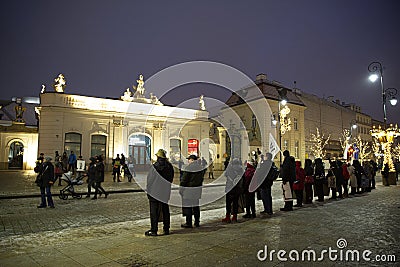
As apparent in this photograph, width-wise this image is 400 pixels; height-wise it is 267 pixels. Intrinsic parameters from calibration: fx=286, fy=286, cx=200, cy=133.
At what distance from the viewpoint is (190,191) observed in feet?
22.8

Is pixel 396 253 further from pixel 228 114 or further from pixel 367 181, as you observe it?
pixel 228 114

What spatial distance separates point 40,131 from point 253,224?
87.2 feet

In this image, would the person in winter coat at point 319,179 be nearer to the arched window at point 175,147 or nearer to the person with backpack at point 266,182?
the person with backpack at point 266,182

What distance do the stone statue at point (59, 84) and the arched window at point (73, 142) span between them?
4.68 meters

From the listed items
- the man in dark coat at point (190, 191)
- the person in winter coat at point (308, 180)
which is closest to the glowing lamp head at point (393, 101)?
the person in winter coat at point (308, 180)

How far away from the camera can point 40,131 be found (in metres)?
27.6

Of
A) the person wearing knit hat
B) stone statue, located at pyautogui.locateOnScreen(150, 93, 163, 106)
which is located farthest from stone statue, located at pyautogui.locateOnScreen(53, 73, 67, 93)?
the person wearing knit hat

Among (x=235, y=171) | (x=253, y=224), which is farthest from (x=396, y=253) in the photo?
(x=235, y=171)

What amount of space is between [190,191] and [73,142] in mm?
25103

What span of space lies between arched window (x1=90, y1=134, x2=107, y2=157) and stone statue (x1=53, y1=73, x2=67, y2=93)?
5.71m

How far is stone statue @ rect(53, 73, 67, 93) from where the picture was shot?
1136 inches

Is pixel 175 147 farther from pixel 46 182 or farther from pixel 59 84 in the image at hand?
pixel 46 182

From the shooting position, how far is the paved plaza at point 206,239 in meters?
4.53

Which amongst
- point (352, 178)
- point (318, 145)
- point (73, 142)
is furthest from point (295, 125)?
point (73, 142)
